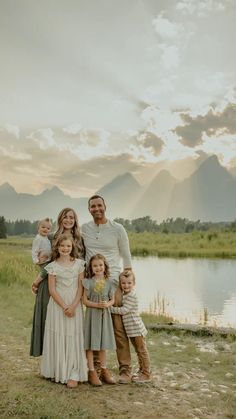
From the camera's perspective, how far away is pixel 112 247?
19.1 ft

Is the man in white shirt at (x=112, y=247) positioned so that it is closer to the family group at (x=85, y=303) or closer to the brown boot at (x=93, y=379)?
the family group at (x=85, y=303)

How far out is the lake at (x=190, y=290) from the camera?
13000 millimetres

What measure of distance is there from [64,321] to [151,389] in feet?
3.91

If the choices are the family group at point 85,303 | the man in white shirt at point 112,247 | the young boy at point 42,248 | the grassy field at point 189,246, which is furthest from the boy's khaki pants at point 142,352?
the grassy field at point 189,246

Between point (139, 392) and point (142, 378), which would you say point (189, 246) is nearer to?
point (142, 378)

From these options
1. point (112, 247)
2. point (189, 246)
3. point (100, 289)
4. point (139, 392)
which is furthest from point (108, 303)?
point (189, 246)

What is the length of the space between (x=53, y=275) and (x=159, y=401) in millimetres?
1703

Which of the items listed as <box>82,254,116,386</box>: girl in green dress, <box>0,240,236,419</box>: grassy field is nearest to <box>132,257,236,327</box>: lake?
<box>0,240,236,419</box>: grassy field

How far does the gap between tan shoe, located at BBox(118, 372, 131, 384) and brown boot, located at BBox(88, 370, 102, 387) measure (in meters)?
0.27

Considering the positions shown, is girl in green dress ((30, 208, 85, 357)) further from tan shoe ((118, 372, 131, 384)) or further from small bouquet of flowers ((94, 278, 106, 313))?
tan shoe ((118, 372, 131, 384))

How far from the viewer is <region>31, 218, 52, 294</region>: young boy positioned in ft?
19.2

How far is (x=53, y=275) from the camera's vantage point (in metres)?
5.59

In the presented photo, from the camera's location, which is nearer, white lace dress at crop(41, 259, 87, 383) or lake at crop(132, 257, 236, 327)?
white lace dress at crop(41, 259, 87, 383)

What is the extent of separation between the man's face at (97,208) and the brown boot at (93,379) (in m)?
1.68
